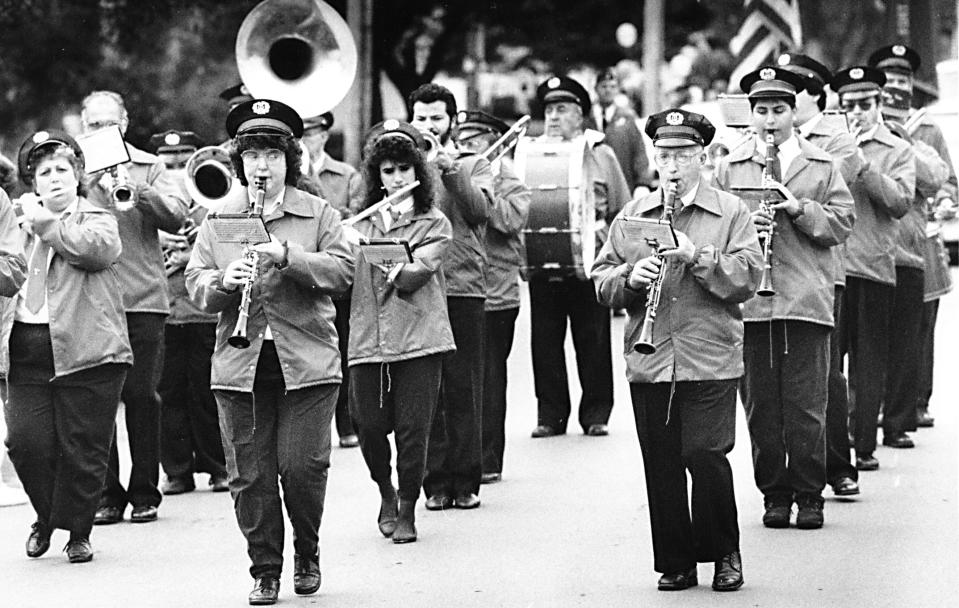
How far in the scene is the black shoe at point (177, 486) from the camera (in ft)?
39.7

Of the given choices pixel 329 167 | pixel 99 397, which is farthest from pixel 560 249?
pixel 99 397

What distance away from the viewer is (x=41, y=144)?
9930 millimetres

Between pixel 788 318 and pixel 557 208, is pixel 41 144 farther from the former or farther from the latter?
pixel 557 208

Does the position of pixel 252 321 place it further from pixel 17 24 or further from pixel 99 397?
pixel 17 24

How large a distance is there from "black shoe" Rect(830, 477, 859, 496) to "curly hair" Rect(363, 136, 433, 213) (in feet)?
8.60

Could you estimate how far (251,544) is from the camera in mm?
9023

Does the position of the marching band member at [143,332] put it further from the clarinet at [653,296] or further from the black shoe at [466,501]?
the clarinet at [653,296]

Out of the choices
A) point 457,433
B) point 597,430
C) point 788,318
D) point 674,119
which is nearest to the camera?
point 674,119

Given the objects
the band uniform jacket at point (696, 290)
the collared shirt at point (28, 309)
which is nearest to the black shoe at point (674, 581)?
the band uniform jacket at point (696, 290)

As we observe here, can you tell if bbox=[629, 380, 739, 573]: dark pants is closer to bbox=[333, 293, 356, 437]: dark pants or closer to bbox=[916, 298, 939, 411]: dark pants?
bbox=[333, 293, 356, 437]: dark pants

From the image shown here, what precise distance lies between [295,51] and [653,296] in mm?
6312

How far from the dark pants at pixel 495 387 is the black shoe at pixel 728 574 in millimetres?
3204

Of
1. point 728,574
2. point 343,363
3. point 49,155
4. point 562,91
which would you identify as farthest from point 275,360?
point 562,91

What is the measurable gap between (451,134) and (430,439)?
1580mm
